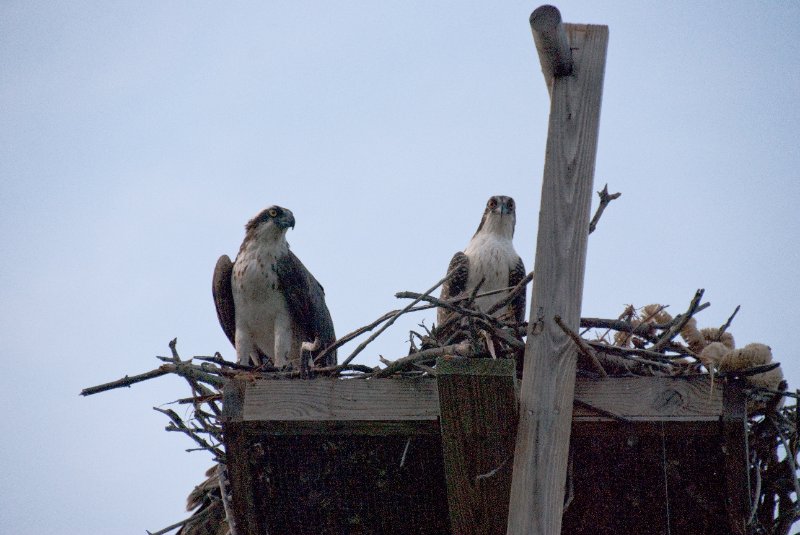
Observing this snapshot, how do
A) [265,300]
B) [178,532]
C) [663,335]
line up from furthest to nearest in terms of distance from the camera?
1. [265,300]
2. [178,532]
3. [663,335]

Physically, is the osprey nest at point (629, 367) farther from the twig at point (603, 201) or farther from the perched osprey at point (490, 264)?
the perched osprey at point (490, 264)

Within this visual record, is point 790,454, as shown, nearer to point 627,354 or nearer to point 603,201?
point 627,354

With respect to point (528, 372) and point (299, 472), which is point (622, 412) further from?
point (299, 472)

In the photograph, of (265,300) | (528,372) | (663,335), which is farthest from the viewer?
(265,300)

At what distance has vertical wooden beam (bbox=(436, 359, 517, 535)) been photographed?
11.5 feet

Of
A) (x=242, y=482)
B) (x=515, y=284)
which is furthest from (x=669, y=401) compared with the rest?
(x=515, y=284)

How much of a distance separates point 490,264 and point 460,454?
4.47m

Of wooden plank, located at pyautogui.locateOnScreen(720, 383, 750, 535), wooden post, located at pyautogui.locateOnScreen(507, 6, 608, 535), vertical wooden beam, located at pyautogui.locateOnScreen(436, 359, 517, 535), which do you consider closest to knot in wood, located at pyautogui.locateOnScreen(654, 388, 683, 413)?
wooden plank, located at pyautogui.locateOnScreen(720, 383, 750, 535)

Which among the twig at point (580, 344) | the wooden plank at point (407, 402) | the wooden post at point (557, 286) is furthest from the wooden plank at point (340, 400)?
the twig at point (580, 344)

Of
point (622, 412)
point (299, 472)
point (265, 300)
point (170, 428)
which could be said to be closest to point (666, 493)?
point (622, 412)

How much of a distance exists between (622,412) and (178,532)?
2.54 metres

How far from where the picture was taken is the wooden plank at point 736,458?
3650 millimetres

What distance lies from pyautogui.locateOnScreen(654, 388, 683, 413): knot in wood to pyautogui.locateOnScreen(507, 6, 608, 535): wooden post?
0.35 metres

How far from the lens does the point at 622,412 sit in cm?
368
